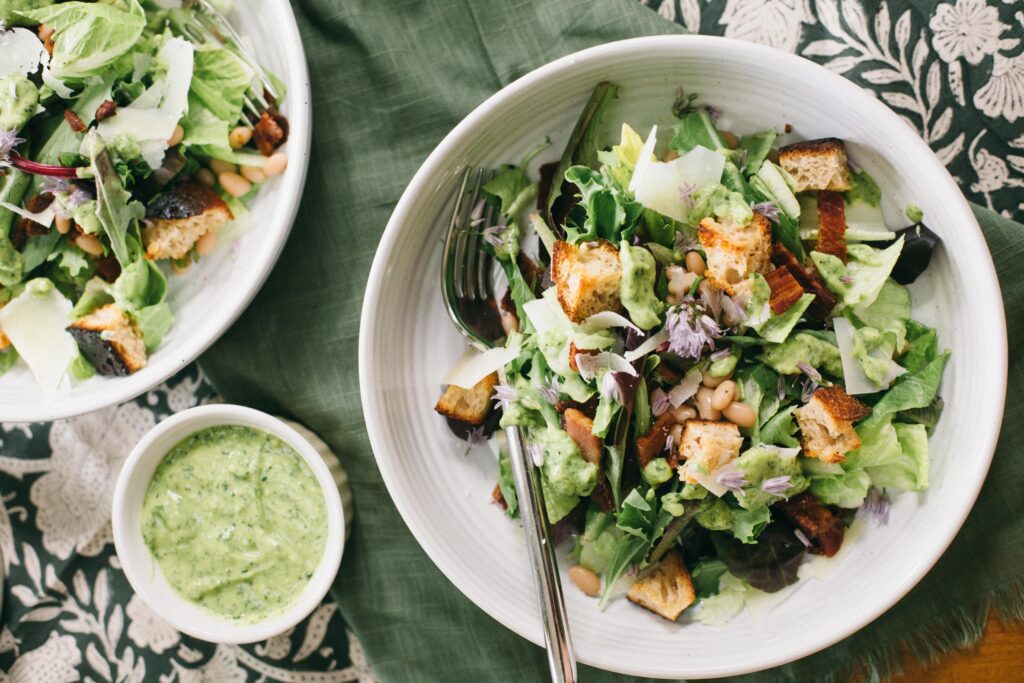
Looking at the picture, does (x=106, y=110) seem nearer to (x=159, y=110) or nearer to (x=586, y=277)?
(x=159, y=110)

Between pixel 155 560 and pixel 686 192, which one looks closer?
pixel 686 192

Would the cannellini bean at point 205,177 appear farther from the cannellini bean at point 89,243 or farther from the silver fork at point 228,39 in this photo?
the cannellini bean at point 89,243

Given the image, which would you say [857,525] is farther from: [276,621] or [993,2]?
[276,621]

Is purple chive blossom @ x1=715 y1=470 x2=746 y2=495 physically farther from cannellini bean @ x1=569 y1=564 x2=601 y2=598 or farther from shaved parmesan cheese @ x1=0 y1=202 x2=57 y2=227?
shaved parmesan cheese @ x1=0 y1=202 x2=57 y2=227

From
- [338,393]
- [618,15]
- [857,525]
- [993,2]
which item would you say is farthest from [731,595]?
[993,2]

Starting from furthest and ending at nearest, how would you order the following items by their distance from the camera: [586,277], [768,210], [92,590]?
1. [92,590]
2. [768,210]
3. [586,277]

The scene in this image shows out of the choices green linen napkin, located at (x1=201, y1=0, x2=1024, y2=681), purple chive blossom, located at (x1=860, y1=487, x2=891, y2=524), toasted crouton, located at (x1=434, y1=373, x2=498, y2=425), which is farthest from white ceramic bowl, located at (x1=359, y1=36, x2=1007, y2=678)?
green linen napkin, located at (x1=201, y1=0, x2=1024, y2=681)

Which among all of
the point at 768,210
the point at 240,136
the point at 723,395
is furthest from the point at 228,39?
the point at 723,395
